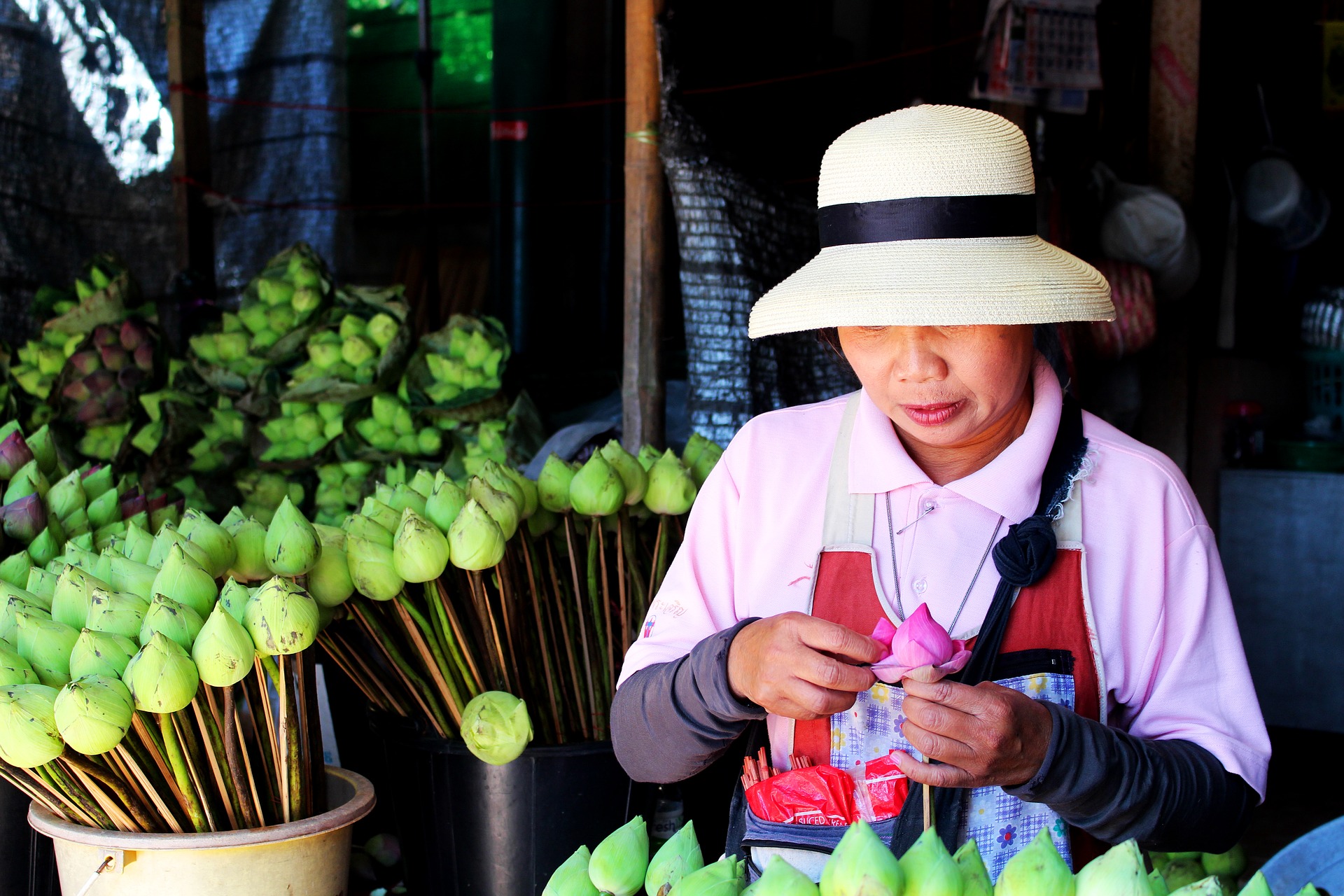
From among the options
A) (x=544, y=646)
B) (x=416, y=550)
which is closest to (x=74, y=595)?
(x=416, y=550)

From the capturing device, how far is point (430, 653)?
1.58 meters

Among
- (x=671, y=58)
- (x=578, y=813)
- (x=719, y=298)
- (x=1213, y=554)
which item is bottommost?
(x=578, y=813)

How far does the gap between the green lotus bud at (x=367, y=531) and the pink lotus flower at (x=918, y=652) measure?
2.46 feet

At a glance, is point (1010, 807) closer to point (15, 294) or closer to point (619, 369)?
point (619, 369)

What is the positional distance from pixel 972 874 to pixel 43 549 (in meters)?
1.43

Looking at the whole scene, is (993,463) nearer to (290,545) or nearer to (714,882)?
(714,882)

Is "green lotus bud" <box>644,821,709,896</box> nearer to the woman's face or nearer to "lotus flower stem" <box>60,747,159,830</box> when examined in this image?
the woman's face

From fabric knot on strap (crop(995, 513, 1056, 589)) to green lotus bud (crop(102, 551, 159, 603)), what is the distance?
0.97 meters

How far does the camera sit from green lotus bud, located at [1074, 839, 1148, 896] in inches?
30.4

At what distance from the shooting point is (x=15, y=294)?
10.2 ft

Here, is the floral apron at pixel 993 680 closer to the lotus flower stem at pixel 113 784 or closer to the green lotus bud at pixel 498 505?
the green lotus bud at pixel 498 505

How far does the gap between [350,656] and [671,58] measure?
1.25 metres

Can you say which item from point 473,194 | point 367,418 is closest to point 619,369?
point 367,418

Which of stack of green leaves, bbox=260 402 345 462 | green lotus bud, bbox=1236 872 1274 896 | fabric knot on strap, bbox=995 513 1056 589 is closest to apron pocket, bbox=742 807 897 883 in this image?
fabric knot on strap, bbox=995 513 1056 589
